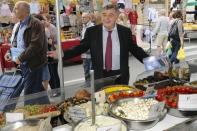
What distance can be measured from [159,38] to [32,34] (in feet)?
17.8

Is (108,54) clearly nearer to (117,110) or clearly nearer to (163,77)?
(163,77)

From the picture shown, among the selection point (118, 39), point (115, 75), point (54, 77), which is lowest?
point (54, 77)

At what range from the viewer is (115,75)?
347cm

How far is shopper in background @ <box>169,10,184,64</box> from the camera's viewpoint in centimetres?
755

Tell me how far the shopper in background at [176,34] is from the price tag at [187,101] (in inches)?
211

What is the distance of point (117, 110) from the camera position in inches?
89.2

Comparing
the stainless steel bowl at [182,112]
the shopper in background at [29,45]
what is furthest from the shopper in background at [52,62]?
the stainless steel bowl at [182,112]

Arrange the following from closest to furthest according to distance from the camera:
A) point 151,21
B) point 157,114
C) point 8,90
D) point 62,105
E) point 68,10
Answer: point 157,114 → point 62,105 → point 8,90 → point 68,10 → point 151,21

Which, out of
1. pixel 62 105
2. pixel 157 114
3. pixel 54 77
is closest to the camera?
pixel 157 114

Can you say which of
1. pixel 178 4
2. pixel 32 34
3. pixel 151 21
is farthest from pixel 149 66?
pixel 178 4

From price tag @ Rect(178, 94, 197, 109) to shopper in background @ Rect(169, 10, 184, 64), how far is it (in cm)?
535

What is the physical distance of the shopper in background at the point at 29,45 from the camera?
4.14 meters

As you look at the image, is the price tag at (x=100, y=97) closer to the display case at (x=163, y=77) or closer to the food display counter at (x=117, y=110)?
the food display counter at (x=117, y=110)

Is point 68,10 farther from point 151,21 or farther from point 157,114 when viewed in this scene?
point 157,114
